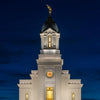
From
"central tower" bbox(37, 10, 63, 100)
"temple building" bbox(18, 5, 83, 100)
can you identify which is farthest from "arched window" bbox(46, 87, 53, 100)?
"central tower" bbox(37, 10, 63, 100)

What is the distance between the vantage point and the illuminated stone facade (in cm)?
6059

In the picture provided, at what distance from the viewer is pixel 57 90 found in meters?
60.3

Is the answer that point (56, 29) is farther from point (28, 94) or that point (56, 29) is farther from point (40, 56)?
point (28, 94)

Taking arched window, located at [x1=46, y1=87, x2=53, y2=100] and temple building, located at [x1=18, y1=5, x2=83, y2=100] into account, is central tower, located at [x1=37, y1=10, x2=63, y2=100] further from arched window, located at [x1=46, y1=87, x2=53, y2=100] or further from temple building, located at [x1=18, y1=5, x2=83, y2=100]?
arched window, located at [x1=46, y1=87, x2=53, y2=100]

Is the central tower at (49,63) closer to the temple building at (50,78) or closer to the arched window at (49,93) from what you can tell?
the temple building at (50,78)

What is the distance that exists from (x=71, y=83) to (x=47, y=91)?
5036 mm

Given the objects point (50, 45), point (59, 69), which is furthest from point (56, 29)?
point (59, 69)

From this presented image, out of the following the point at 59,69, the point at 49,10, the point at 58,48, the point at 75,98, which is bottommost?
the point at 75,98

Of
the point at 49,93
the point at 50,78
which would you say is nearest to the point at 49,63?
the point at 50,78

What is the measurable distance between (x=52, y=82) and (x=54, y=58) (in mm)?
4509

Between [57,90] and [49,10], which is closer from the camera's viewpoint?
[57,90]

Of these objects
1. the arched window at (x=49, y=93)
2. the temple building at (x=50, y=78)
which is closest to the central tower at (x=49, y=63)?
the temple building at (x=50, y=78)

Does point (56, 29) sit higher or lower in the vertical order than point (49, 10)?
lower

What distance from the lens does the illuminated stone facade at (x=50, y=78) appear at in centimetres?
6059
